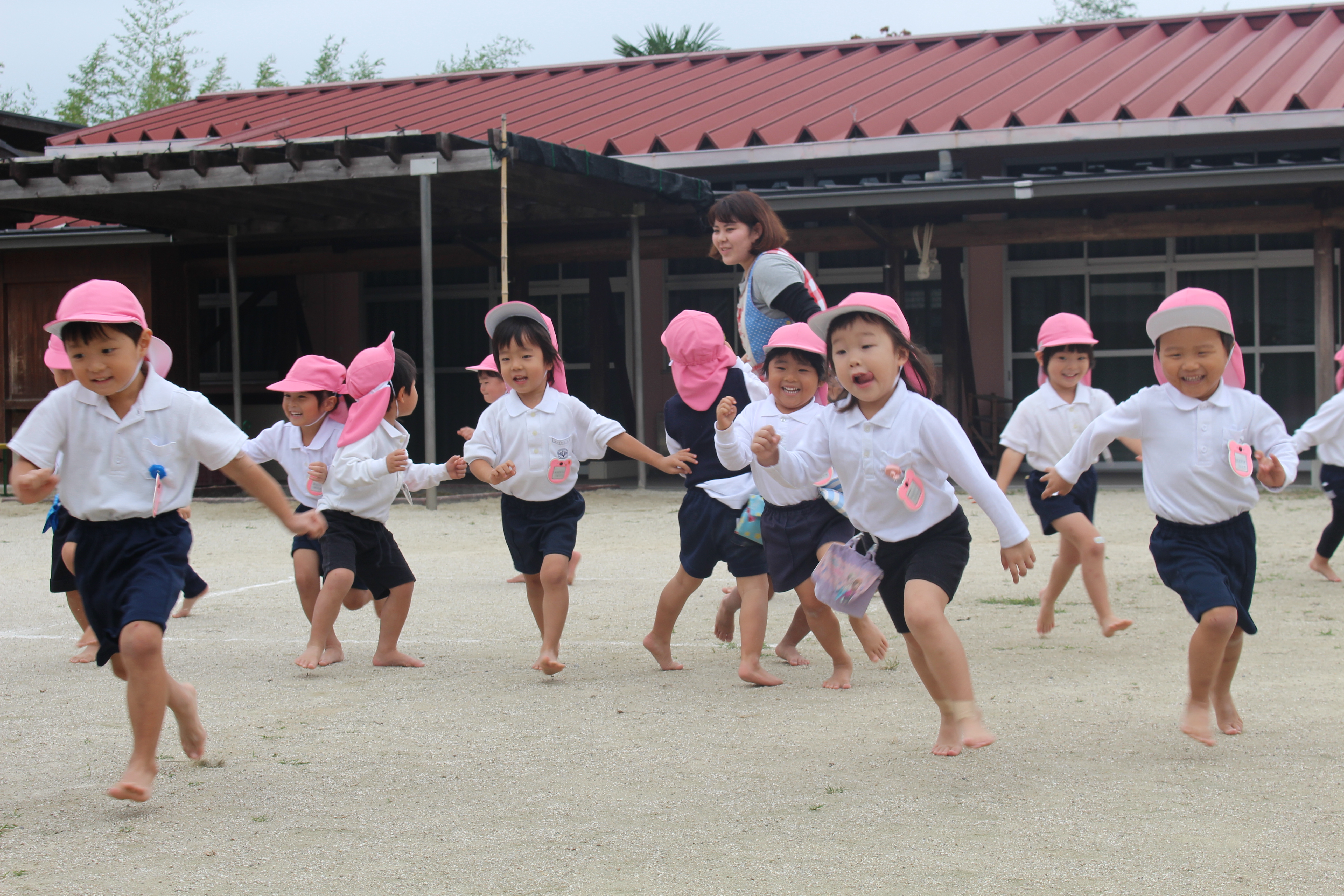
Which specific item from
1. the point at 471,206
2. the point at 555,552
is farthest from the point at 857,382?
the point at 471,206

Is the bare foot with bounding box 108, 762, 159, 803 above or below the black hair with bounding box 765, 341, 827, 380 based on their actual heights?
below

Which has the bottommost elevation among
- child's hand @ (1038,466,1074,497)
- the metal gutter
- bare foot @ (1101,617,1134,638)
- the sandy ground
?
the sandy ground

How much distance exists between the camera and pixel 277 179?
39.4 ft

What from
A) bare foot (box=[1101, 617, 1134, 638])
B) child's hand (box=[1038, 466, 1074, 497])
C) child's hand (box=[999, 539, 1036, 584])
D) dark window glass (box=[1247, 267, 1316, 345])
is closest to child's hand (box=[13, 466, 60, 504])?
child's hand (box=[999, 539, 1036, 584])

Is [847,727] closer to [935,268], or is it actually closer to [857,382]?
[857,382]

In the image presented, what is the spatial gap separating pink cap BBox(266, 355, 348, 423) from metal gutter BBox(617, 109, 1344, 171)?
913cm

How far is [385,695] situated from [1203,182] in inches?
413

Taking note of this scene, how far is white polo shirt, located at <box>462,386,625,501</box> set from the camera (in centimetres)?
512

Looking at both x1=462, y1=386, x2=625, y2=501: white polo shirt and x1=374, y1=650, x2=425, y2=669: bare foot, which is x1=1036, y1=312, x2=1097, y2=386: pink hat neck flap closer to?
x1=462, y1=386, x2=625, y2=501: white polo shirt

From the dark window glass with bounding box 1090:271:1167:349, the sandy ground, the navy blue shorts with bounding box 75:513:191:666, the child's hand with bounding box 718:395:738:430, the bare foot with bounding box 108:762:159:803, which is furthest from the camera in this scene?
the dark window glass with bounding box 1090:271:1167:349

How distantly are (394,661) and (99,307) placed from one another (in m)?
2.41

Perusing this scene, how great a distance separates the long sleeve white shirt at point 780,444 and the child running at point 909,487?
1.86 feet

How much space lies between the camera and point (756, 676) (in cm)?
484

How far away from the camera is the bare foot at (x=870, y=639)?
4812 millimetres
